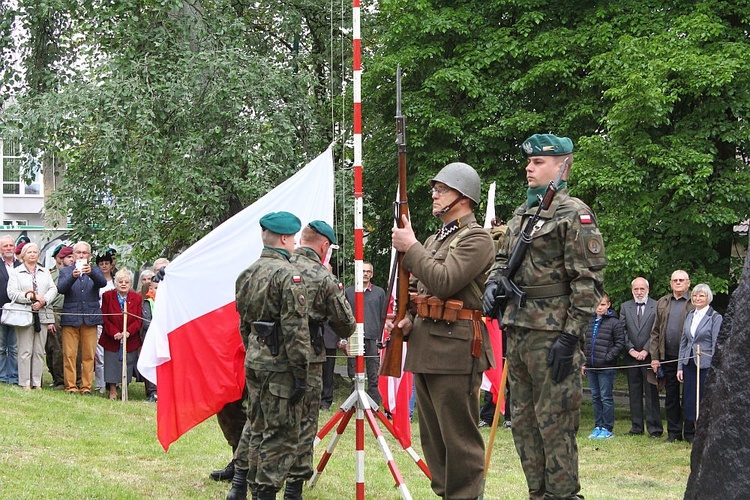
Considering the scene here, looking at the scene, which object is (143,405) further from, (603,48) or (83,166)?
(603,48)

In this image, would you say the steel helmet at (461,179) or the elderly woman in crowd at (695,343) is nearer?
the steel helmet at (461,179)

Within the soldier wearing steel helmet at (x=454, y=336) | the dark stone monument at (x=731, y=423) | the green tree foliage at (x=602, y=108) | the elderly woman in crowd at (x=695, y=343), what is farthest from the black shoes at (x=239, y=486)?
the green tree foliage at (x=602, y=108)

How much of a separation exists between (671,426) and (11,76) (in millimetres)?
12883

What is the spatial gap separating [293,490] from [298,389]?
86cm

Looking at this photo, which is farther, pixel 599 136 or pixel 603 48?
pixel 603 48

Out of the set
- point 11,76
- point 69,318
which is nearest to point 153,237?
point 69,318

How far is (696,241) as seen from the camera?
52.0 ft

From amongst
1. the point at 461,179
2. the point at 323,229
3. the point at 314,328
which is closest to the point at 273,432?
the point at 314,328

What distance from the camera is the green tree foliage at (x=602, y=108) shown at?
15289 mm

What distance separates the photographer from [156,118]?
52.6 feet

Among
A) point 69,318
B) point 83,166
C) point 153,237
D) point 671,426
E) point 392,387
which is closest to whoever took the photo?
point 392,387

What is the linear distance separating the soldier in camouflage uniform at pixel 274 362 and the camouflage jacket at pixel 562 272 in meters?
1.65

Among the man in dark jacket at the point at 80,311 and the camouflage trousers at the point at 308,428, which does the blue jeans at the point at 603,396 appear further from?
the camouflage trousers at the point at 308,428

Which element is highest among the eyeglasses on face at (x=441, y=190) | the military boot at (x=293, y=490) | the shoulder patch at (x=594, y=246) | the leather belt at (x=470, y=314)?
the eyeglasses on face at (x=441, y=190)
